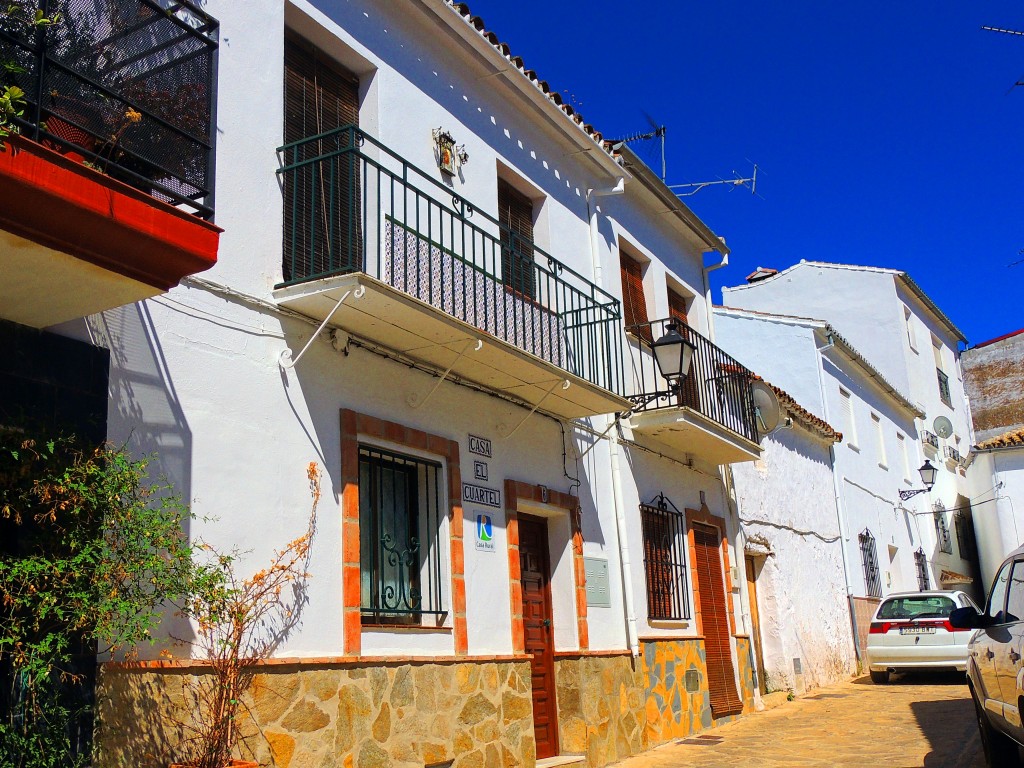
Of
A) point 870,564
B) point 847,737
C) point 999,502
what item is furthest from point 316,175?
point 999,502

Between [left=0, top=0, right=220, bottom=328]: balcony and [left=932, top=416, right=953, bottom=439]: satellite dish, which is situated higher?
[left=932, top=416, right=953, bottom=439]: satellite dish

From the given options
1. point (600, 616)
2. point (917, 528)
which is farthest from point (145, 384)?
point (917, 528)

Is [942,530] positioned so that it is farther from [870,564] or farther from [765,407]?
[765,407]

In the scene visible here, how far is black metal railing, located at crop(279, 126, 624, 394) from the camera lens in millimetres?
7234

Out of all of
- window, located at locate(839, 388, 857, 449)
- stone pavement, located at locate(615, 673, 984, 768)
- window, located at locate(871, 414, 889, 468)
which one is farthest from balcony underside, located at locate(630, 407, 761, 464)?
window, located at locate(871, 414, 889, 468)

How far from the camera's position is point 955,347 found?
32781 millimetres

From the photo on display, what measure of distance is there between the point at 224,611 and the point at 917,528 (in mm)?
21589

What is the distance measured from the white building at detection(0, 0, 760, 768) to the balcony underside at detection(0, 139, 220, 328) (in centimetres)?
2

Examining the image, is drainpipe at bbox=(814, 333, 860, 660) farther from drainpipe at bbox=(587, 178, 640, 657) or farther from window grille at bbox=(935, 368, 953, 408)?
window grille at bbox=(935, 368, 953, 408)

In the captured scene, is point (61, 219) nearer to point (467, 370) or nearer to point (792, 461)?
point (467, 370)

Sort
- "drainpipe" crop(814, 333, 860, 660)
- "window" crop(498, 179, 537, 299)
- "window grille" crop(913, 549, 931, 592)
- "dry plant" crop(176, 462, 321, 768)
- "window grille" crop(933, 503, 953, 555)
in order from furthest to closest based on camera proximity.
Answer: "window grille" crop(933, 503, 953, 555) < "window grille" crop(913, 549, 931, 592) < "drainpipe" crop(814, 333, 860, 660) < "window" crop(498, 179, 537, 299) < "dry plant" crop(176, 462, 321, 768)

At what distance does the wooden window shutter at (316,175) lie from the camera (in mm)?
7293

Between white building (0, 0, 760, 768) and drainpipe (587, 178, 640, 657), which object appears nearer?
white building (0, 0, 760, 768)

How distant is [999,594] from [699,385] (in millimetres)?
5230
